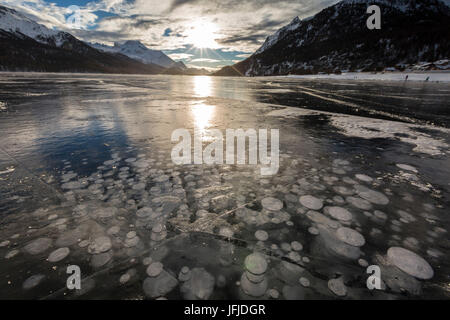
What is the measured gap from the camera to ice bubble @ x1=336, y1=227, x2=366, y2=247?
1760mm

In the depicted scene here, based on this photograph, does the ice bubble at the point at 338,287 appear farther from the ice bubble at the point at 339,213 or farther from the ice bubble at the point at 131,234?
the ice bubble at the point at 131,234

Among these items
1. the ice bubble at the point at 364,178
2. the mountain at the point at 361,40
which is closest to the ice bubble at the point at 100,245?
the ice bubble at the point at 364,178

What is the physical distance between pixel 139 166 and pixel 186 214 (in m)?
1.52

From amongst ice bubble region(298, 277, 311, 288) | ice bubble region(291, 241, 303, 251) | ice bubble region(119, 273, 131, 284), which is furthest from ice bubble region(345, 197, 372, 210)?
ice bubble region(119, 273, 131, 284)

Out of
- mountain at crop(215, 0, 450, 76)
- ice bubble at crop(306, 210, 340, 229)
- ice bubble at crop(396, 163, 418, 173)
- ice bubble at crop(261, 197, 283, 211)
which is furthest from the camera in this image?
mountain at crop(215, 0, 450, 76)

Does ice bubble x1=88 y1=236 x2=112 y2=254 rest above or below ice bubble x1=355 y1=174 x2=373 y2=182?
below

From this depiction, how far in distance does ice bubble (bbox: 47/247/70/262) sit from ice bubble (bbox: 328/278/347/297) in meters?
2.03

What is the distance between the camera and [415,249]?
168 centimetres

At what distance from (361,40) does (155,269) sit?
136m

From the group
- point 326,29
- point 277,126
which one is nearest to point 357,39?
point 326,29

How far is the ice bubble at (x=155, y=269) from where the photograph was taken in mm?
1439

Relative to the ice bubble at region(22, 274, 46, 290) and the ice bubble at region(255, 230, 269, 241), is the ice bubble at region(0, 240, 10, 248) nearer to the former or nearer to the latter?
the ice bubble at region(22, 274, 46, 290)
